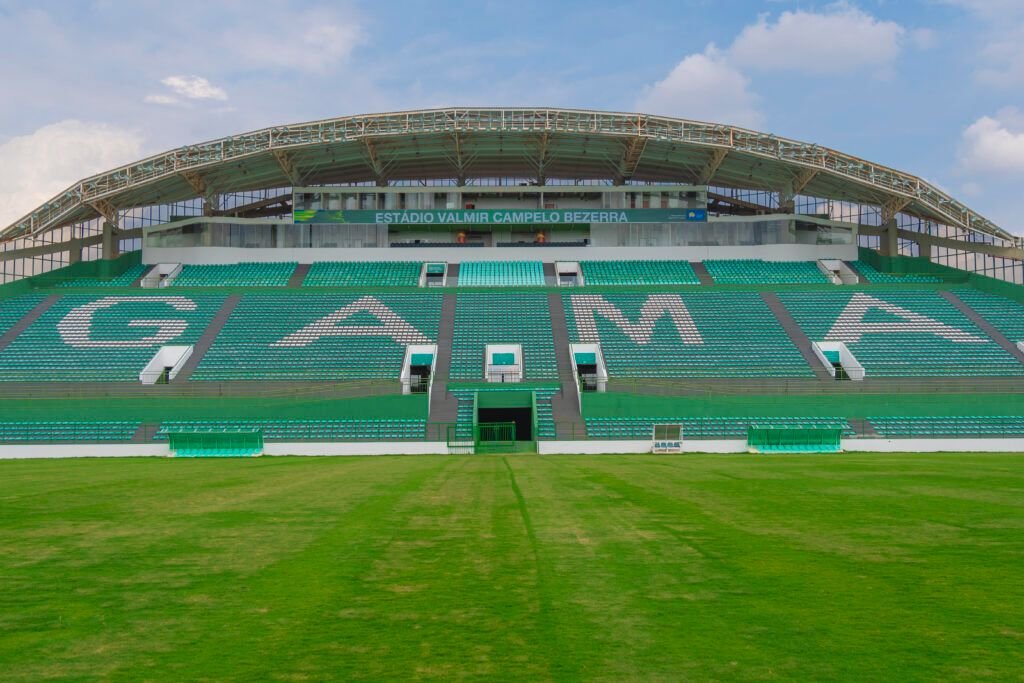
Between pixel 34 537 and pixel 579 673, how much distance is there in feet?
25.6

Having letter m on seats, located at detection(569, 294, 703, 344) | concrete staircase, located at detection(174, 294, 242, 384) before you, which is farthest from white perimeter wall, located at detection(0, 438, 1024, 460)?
letter m on seats, located at detection(569, 294, 703, 344)

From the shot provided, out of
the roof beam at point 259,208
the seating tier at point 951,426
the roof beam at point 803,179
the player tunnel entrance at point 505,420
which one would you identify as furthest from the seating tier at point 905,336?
the roof beam at point 259,208

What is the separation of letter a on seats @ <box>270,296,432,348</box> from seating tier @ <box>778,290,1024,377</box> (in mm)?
23976

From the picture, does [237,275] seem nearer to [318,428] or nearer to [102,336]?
[102,336]

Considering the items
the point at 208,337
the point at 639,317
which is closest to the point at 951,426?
the point at 639,317

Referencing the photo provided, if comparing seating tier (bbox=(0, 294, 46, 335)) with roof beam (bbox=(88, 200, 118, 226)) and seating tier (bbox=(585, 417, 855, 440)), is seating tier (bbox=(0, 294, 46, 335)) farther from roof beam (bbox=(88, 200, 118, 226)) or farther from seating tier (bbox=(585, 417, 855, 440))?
seating tier (bbox=(585, 417, 855, 440))

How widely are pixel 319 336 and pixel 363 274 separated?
39.6ft

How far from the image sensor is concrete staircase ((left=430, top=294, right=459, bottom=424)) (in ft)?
123

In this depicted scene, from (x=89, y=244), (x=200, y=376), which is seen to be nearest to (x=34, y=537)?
(x=200, y=376)

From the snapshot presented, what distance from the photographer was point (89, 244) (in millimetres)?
61156

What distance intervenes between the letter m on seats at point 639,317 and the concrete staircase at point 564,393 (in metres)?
1.09

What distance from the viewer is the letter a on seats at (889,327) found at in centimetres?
4591

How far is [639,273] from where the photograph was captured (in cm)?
5775

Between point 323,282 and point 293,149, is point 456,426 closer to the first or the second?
point 323,282
